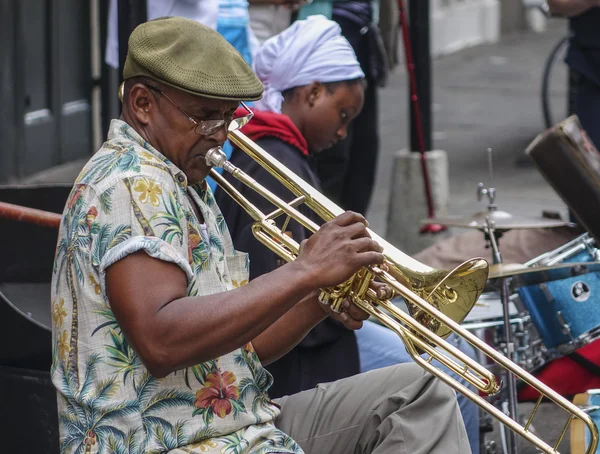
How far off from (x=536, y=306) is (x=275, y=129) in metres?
1.06

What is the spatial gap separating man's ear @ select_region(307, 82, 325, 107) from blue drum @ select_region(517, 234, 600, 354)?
871mm

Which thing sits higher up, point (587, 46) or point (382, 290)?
point (382, 290)

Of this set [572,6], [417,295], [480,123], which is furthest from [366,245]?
[480,123]

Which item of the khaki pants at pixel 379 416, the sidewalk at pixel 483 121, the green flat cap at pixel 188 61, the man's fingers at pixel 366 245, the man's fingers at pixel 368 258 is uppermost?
the green flat cap at pixel 188 61

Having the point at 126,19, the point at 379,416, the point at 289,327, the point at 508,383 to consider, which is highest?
the point at 126,19

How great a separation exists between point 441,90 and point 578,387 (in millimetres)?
7347

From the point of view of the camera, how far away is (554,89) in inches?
434

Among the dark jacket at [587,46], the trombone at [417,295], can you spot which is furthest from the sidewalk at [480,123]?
the trombone at [417,295]

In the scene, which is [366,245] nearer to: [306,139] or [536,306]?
[306,139]

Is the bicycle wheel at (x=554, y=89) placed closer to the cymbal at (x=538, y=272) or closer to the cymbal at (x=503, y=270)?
the cymbal at (x=538, y=272)

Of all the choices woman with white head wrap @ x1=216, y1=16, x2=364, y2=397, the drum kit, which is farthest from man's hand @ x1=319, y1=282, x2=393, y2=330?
the drum kit

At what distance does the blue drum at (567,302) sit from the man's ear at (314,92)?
0.87 metres

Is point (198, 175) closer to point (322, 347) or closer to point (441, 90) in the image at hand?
point (322, 347)

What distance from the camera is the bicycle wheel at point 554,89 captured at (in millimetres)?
8578
